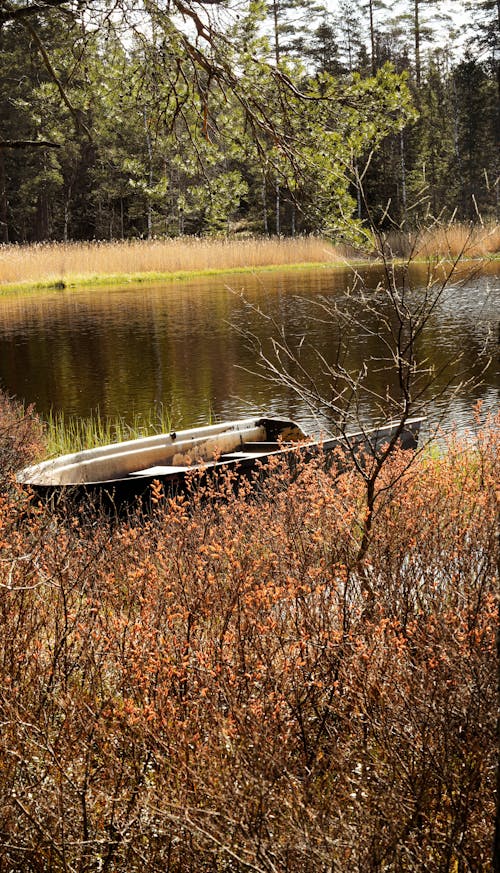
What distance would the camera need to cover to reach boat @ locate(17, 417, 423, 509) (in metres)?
7.61

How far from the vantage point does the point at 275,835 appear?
2600 millimetres

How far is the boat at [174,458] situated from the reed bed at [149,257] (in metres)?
23.5

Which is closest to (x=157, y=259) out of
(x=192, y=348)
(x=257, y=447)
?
(x=192, y=348)

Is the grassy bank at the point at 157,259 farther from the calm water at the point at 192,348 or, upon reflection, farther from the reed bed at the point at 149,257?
the calm water at the point at 192,348

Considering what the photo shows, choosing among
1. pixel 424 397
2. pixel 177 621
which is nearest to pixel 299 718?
pixel 177 621

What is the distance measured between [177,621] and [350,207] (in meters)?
3.84

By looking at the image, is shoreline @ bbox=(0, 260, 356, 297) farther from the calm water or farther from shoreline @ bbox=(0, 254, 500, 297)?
the calm water

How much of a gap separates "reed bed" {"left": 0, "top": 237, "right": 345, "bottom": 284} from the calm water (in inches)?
109

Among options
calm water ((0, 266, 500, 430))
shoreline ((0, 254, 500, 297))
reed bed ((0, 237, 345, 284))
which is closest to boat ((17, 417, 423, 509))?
calm water ((0, 266, 500, 430))

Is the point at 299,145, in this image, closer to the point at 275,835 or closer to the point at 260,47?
the point at 260,47

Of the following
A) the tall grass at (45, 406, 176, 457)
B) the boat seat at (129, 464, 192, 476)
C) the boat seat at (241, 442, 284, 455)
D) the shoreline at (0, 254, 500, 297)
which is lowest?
the tall grass at (45, 406, 176, 457)

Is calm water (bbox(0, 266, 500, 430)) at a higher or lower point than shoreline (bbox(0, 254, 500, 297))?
lower

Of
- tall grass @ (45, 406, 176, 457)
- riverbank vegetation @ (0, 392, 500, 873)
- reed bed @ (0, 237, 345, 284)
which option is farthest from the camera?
reed bed @ (0, 237, 345, 284)

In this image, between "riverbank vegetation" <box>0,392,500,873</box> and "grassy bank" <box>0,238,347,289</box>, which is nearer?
"riverbank vegetation" <box>0,392,500,873</box>
